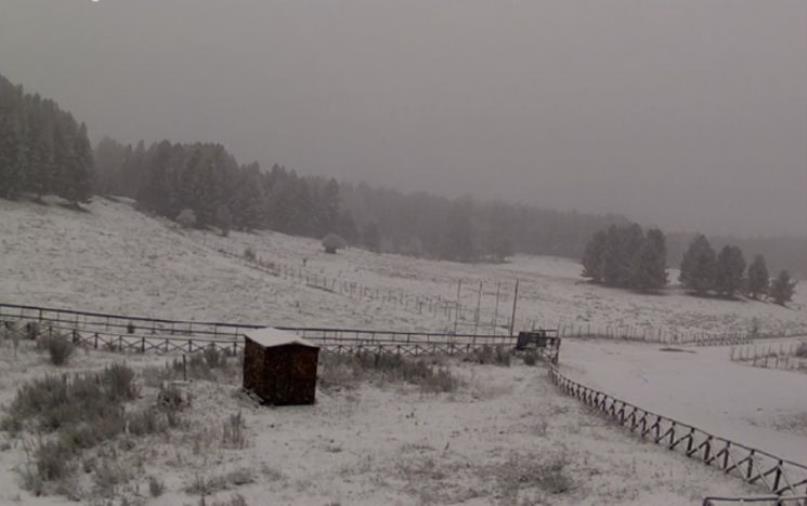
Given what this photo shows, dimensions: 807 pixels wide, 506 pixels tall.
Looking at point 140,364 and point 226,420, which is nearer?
point 226,420

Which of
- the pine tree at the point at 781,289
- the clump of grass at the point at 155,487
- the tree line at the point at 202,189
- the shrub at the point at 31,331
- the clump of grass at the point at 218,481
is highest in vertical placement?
the tree line at the point at 202,189

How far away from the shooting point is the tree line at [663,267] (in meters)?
102

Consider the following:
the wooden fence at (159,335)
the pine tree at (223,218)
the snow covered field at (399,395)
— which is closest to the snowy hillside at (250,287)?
the snow covered field at (399,395)

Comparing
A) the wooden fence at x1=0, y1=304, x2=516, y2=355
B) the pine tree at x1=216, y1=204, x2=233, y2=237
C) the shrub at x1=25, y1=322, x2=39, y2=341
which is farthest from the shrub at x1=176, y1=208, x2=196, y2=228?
the shrub at x1=25, y1=322, x2=39, y2=341

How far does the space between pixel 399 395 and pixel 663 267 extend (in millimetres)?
88174

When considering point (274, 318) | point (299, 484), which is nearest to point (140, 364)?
point (299, 484)

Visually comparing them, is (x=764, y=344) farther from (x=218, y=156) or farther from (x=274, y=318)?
(x=218, y=156)

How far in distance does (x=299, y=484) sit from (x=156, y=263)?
4313 cm

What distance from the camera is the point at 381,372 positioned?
3027 cm

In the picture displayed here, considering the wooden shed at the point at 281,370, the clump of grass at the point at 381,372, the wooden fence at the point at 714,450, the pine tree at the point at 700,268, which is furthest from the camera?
the pine tree at the point at 700,268

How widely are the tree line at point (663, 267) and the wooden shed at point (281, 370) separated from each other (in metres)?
87.8

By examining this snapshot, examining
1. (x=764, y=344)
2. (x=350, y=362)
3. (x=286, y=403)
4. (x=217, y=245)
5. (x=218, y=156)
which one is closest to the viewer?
(x=286, y=403)

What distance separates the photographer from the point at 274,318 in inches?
1720

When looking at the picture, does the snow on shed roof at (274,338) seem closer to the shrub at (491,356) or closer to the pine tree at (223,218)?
the shrub at (491,356)
